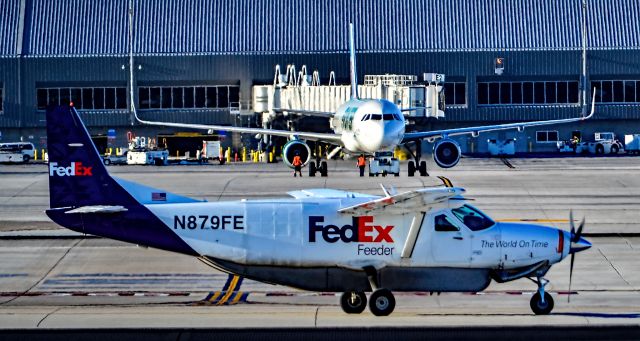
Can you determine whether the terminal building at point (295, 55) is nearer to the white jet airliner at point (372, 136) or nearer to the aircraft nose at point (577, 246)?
the white jet airliner at point (372, 136)

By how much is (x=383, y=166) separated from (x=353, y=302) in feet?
129

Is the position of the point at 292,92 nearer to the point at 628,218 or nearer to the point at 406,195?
the point at 628,218

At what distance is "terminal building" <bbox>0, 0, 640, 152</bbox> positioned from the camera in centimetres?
9888

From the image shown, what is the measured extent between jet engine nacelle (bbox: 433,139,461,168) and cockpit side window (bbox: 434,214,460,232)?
42.0 metres

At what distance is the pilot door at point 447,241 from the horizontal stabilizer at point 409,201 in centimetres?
60

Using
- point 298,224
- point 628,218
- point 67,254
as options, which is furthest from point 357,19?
point 298,224

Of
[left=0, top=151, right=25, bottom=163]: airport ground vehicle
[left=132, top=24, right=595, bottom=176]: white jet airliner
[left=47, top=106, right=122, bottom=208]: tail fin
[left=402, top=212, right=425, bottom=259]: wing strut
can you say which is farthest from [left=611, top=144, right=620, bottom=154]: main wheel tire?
[left=47, top=106, right=122, bottom=208]: tail fin

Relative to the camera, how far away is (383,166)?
66.1 metres

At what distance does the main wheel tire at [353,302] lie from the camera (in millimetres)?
26922

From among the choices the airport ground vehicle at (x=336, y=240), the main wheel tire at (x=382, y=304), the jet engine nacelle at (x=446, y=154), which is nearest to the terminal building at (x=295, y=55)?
the jet engine nacelle at (x=446, y=154)

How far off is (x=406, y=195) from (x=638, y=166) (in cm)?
5386

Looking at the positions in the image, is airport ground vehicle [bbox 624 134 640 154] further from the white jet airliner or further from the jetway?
the white jet airliner

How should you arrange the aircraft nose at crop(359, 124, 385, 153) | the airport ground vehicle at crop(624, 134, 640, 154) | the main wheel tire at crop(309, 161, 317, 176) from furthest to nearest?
1. the airport ground vehicle at crop(624, 134, 640, 154)
2. the main wheel tire at crop(309, 161, 317, 176)
3. the aircraft nose at crop(359, 124, 385, 153)

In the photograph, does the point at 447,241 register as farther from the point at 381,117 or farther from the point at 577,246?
the point at 381,117
